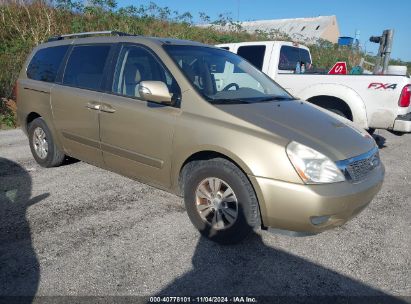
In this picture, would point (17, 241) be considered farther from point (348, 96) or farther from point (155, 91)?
point (348, 96)

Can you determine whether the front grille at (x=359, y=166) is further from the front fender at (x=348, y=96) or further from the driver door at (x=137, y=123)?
the front fender at (x=348, y=96)

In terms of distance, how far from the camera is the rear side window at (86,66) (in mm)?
4012

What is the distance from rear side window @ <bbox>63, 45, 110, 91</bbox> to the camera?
4.01m

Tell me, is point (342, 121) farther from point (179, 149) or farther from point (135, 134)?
point (135, 134)

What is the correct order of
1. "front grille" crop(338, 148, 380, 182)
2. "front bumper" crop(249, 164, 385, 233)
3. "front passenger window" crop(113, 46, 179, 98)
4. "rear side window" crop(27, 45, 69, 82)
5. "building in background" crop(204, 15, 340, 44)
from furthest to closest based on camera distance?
1. "building in background" crop(204, 15, 340, 44)
2. "rear side window" crop(27, 45, 69, 82)
3. "front passenger window" crop(113, 46, 179, 98)
4. "front grille" crop(338, 148, 380, 182)
5. "front bumper" crop(249, 164, 385, 233)

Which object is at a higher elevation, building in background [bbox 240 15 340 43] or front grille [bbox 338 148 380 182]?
building in background [bbox 240 15 340 43]

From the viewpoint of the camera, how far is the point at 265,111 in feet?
10.8

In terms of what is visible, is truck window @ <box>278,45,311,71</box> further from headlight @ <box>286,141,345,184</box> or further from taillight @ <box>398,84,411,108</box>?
headlight @ <box>286,141,345,184</box>

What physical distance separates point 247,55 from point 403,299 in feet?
19.4

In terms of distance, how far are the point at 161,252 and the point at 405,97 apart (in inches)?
182

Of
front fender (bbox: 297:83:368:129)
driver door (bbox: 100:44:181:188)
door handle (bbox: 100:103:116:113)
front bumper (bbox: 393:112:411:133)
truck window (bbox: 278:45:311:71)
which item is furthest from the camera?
truck window (bbox: 278:45:311:71)

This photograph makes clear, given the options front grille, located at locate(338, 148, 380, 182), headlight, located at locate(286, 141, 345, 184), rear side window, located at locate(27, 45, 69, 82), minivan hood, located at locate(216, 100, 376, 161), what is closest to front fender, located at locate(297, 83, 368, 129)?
minivan hood, located at locate(216, 100, 376, 161)

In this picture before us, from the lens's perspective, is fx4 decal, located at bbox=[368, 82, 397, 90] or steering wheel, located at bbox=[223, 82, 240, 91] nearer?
steering wheel, located at bbox=[223, 82, 240, 91]

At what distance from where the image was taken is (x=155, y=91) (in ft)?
10.5
